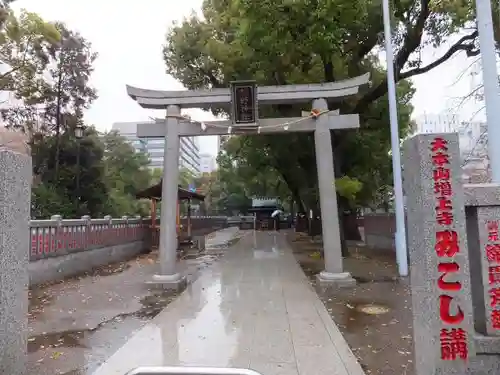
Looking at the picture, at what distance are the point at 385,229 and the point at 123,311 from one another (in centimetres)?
1233

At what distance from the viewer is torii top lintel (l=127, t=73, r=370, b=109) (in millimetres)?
10039

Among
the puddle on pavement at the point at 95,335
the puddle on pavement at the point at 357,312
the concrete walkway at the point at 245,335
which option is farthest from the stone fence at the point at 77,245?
the puddle on pavement at the point at 357,312

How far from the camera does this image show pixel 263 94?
1008 cm

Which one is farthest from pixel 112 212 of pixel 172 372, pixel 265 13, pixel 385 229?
pixel 172 372

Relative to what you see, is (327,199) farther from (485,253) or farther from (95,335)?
(485,253)

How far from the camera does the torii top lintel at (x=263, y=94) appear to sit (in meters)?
10.0

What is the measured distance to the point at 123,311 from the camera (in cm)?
753

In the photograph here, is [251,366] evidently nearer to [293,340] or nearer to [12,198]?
[293,340]

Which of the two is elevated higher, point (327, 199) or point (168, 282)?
point (327, 199)

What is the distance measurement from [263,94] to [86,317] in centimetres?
613

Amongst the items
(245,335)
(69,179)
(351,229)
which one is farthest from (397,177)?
(69,179)

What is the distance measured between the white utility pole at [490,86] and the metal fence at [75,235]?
29.9ft

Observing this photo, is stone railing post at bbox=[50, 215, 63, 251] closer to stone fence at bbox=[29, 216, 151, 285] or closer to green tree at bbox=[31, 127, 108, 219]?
stone fence at bbox=[29, 216, 151, 285]

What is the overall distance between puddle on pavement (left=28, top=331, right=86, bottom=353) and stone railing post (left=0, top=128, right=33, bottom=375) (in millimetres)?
1831
